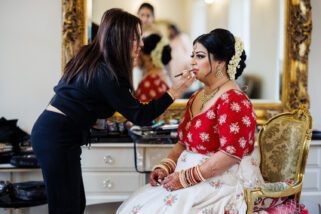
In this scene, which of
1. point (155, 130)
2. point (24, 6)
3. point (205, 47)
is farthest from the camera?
point (24, 6)

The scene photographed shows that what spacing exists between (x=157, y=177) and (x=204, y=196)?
298mm

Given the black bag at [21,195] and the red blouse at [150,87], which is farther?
the red blouse at [150,87]

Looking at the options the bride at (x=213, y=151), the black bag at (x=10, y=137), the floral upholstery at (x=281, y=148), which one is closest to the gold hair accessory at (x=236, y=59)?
the bride at (x=213, y=151)

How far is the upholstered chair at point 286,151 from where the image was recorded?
1865 millimetres

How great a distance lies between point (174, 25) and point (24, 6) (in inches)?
38.6

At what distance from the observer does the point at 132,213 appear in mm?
1727

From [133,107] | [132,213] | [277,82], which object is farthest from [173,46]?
[132,213]

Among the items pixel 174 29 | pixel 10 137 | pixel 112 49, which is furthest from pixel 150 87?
pixel 112 49

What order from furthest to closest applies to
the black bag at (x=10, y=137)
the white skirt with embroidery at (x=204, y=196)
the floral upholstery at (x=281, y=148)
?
1. the black bag at (x=10, y=137)
2. the floral upholstery at (x=281, y=148)
3. the white skirt with embroidery at (x=204, y=196)

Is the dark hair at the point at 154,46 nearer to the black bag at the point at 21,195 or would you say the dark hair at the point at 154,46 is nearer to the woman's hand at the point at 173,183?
the black bag at the point at 21,195

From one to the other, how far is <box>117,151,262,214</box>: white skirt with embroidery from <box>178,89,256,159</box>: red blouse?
0.06 meters

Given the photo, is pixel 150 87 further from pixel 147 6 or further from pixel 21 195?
pixel 21 195

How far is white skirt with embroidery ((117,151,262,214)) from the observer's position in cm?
166

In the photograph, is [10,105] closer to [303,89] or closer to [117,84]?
[117,84]
